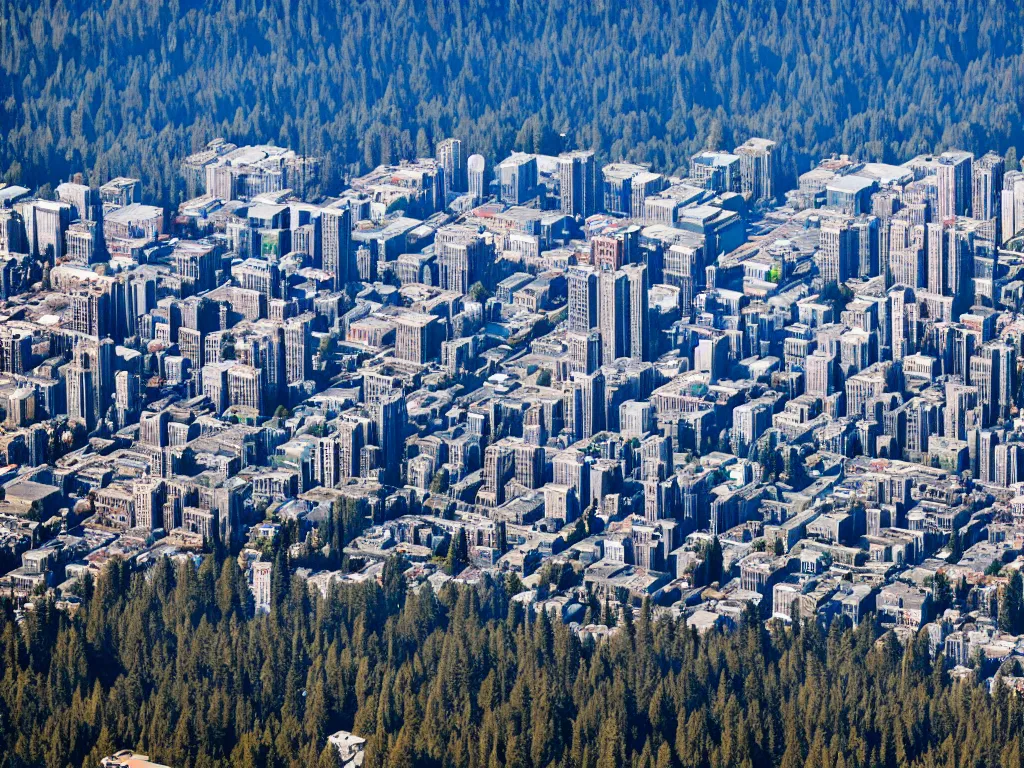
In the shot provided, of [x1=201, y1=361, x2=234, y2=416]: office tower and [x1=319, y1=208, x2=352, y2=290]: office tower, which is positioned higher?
[x1=319, y1=208, x2=352, y2=290]: office tower

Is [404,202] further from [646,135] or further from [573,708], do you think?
[573,708]

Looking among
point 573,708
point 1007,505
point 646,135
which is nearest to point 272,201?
point 646,135

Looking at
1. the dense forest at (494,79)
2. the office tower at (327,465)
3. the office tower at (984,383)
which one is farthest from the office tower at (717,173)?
the office tower at (327,465)

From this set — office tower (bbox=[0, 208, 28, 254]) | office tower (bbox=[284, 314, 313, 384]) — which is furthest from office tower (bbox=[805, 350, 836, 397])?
office tower (bbox=[0, 208, 28, 254])

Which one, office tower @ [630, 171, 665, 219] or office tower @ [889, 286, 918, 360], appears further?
office tower @ [630, 171, 665, 219]

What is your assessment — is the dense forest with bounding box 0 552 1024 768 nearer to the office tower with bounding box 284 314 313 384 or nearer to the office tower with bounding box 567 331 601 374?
the office tower with bounding box 284 314 313 384

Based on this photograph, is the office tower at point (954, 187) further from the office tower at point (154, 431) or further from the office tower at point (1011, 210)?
the office tower at point (154, 431)
